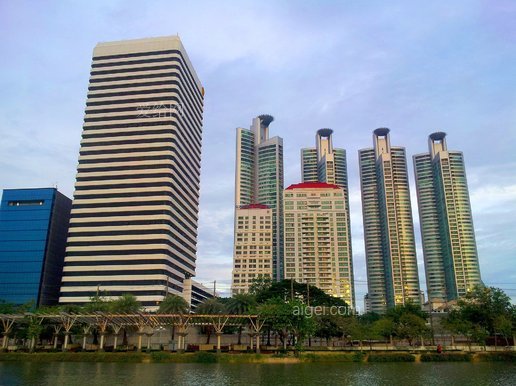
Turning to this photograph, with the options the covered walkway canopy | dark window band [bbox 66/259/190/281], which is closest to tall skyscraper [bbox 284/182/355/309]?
dark window band [bbox 66/259/190/281]

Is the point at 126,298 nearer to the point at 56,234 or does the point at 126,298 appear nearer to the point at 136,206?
the point at 136,206

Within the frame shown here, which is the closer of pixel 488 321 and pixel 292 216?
pixel 488 321

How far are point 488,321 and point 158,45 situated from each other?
114 meters

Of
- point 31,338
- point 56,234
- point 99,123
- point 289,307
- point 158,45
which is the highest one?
point 158,45

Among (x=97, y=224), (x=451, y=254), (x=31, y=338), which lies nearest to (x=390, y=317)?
(x=31, y=338)

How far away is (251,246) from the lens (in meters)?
188

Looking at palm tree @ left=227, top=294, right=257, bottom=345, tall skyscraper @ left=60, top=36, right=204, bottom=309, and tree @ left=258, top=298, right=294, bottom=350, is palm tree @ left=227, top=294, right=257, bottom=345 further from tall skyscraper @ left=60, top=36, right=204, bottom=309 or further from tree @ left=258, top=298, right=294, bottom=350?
tall skyscraper @ left=60, top=36, right=204, bottom=309

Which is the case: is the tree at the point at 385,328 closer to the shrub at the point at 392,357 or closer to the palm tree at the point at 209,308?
the shrub at the point at 392,357

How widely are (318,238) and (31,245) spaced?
352 feet

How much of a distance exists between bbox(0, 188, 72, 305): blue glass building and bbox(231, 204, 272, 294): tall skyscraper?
77.8 m

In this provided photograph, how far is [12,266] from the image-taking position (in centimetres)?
11650

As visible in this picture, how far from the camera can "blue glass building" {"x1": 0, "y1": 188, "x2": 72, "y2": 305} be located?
115 meters

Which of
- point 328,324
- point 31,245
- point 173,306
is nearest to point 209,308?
point 173,306

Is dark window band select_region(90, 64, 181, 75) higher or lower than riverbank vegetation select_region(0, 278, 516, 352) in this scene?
higher
